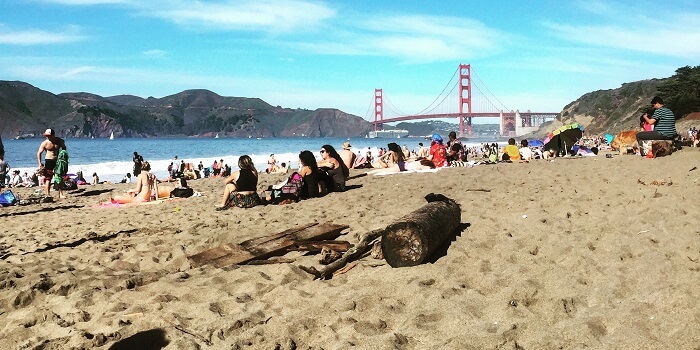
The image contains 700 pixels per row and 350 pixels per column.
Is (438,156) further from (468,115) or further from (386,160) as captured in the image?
(468,115)

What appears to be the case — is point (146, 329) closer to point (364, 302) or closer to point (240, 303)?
point (240, 303)

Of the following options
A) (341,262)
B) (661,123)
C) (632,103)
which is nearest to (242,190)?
(341,262)

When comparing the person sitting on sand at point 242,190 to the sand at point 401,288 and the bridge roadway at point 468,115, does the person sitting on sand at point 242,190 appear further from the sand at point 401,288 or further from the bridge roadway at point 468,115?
the bridge roadway at point 468,115

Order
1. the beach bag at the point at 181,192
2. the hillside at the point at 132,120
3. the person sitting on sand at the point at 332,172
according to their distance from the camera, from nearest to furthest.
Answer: the person sitting on sand at the point at 332,172 → the beach bag at the point at 181,192 → the hillside at the point at 132,120

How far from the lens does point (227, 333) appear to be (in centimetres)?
277

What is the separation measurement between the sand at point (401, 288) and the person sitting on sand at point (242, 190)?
1360 mm

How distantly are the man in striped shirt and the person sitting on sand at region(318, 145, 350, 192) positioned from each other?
257 inches

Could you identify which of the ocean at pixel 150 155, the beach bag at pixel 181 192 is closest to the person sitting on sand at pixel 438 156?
the beach bag at pixel 181 192

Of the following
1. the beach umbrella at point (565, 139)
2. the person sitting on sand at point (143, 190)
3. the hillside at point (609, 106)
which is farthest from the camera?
the hillside at point (609, 106)

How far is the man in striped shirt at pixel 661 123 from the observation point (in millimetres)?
10055

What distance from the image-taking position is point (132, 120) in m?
166

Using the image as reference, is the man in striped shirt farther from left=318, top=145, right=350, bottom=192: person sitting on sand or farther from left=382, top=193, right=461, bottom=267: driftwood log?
left=382, top=193, right=461, bottom=267: driftwood log

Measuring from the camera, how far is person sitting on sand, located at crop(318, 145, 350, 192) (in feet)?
27.3

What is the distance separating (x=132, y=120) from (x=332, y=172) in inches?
6865
